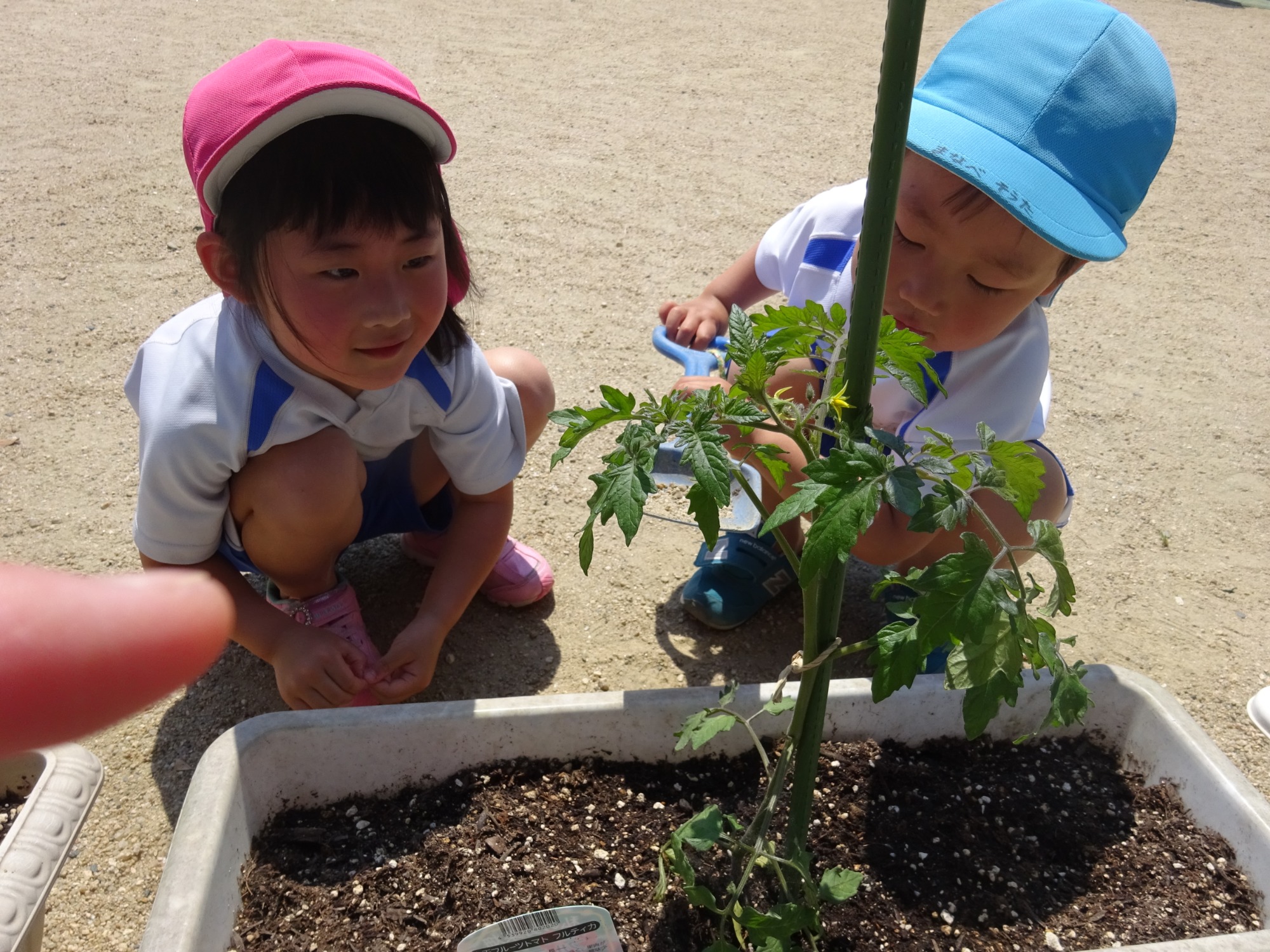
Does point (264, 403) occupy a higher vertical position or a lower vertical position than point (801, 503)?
lower

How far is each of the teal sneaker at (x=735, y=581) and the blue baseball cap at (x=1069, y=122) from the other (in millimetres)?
745

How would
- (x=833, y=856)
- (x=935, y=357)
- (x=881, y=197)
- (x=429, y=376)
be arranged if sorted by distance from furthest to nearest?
(x=935, y=357), (x=429, y=376), (x=833, y=856), (x=881, y=197)

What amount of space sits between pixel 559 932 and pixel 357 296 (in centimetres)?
80

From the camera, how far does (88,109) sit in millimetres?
3600

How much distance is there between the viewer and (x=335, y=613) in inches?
65.0

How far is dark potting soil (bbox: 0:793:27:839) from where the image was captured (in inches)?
48.1

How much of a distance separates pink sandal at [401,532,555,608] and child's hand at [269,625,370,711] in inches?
14.1

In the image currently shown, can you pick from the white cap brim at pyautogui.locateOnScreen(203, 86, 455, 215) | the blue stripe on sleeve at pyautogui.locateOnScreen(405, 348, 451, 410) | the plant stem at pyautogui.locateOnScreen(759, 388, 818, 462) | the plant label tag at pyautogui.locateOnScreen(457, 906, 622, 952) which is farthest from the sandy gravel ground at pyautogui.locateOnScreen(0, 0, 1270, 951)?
the plant stem at pyautogui.locateOnScreen(759, 388, 818, 462)

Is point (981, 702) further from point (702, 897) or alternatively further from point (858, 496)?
point (702, 897)

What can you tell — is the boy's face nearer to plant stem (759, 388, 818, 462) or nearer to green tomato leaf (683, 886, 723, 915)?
plant stem (759, 388, 818, 462)

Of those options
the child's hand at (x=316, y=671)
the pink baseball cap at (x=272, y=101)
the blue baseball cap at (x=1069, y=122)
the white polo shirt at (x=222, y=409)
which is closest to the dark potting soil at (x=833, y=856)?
the child's hand at (x=316, y=671)

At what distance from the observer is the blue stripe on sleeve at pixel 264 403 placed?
55.8 inches

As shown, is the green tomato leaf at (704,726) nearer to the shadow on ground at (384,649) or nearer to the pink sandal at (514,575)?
the shadow on ground at (384,649)

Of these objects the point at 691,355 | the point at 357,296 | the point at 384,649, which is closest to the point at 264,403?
the point at 357,296
